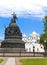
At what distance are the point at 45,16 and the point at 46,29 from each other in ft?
13.7

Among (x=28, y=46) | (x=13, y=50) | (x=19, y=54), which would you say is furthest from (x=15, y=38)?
(x=28, y=46)

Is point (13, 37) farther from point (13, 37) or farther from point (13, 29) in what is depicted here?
point (13, 29)

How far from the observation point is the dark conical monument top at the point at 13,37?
67.2m

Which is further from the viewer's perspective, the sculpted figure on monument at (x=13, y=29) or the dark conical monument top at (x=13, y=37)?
the sculpted figure on monument at (x=13, y=29)

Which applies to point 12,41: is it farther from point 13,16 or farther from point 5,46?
point 13,16

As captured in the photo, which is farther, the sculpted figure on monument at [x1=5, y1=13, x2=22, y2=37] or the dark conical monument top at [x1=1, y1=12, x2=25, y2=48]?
the sculpted figure on monument at [x1=5, y1=13, x2=22, y2=37]

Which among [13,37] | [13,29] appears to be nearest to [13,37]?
[13,37]

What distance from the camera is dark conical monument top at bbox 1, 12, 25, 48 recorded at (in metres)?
67.2

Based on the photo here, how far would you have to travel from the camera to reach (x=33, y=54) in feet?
192

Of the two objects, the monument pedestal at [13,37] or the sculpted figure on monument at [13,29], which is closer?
the monument pedestal at [13,37]

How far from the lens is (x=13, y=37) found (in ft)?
229

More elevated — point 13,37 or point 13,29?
point 13,29

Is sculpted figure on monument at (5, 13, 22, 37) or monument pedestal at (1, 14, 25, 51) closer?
monument pedestal at (1, 14, 25, 51)

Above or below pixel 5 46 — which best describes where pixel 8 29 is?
above
